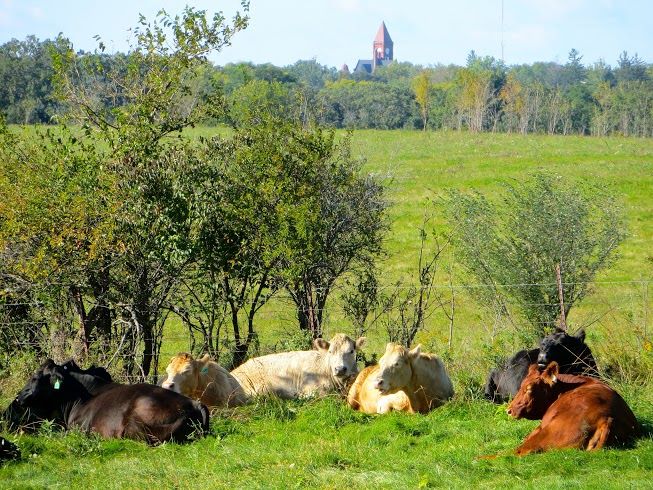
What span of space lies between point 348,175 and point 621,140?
4947 cm

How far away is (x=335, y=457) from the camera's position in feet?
28.3

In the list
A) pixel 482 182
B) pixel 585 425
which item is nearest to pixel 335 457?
pixel 585 425

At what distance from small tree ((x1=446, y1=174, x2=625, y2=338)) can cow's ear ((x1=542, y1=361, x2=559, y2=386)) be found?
11.0 m

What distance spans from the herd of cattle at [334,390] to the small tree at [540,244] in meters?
8.99

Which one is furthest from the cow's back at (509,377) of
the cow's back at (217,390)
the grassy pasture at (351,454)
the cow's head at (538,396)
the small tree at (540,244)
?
the small tree at (540,244)

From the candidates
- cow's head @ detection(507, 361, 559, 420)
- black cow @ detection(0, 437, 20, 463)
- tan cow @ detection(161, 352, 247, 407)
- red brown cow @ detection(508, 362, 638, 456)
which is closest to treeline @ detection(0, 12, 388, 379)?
tan cow @ detection(161, 352, 247, 407)

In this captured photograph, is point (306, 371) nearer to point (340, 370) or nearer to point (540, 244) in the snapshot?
point (340, 370)

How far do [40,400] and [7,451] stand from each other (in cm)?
169

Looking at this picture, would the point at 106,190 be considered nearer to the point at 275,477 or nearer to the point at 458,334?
the point at 275,477

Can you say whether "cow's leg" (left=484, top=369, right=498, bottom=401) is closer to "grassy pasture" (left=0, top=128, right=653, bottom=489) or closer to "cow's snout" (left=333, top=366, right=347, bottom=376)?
"grassy pasture" (left=0, top=128, right=653, bottom=489)

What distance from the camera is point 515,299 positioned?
849 inches

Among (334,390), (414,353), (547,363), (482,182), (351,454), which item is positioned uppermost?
(482,182)

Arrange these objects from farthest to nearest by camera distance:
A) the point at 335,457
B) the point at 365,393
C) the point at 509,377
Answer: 1. the point at 365,393
2. the point at 509,377
3. the point at 335,457

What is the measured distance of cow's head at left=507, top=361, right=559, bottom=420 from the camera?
31.2 ft
